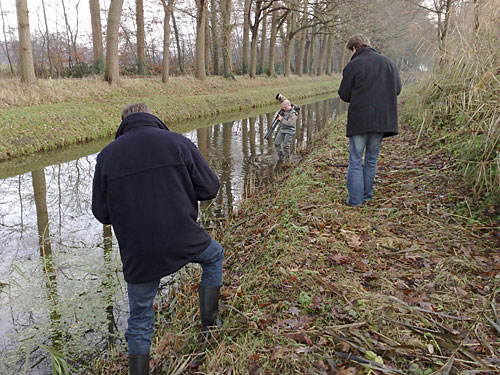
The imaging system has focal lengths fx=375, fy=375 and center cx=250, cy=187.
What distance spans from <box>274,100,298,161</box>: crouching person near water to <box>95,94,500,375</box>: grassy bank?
470 centimetres

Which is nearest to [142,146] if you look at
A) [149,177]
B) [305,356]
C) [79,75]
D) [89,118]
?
[149,177]

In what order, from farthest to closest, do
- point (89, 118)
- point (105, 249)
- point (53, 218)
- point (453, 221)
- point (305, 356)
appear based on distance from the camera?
1. point (89, 118)
2. point (53, 218)
3. point (105, 249)
4. point (453, 221)
5. point (305, 356)

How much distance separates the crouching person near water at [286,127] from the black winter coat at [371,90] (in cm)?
511

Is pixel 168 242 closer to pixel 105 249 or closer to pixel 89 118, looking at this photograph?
pixel 105 249

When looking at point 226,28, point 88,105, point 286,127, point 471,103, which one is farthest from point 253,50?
point 471,103

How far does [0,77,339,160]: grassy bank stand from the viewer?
11.5m

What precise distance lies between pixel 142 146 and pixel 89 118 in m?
12.6

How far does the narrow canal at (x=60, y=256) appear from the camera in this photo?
3.81 meters

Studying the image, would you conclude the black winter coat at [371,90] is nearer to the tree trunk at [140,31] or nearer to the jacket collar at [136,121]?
the jacket collar at [136,121]

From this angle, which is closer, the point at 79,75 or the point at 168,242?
the point at 168,242

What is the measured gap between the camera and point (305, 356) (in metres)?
2.79

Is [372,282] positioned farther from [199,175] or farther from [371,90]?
[371,90]

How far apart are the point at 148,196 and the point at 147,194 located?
0.05ft

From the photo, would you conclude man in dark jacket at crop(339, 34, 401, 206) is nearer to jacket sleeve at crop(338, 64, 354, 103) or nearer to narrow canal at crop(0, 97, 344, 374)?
jacket sleeve at crop(338, 64, 354, 103)
